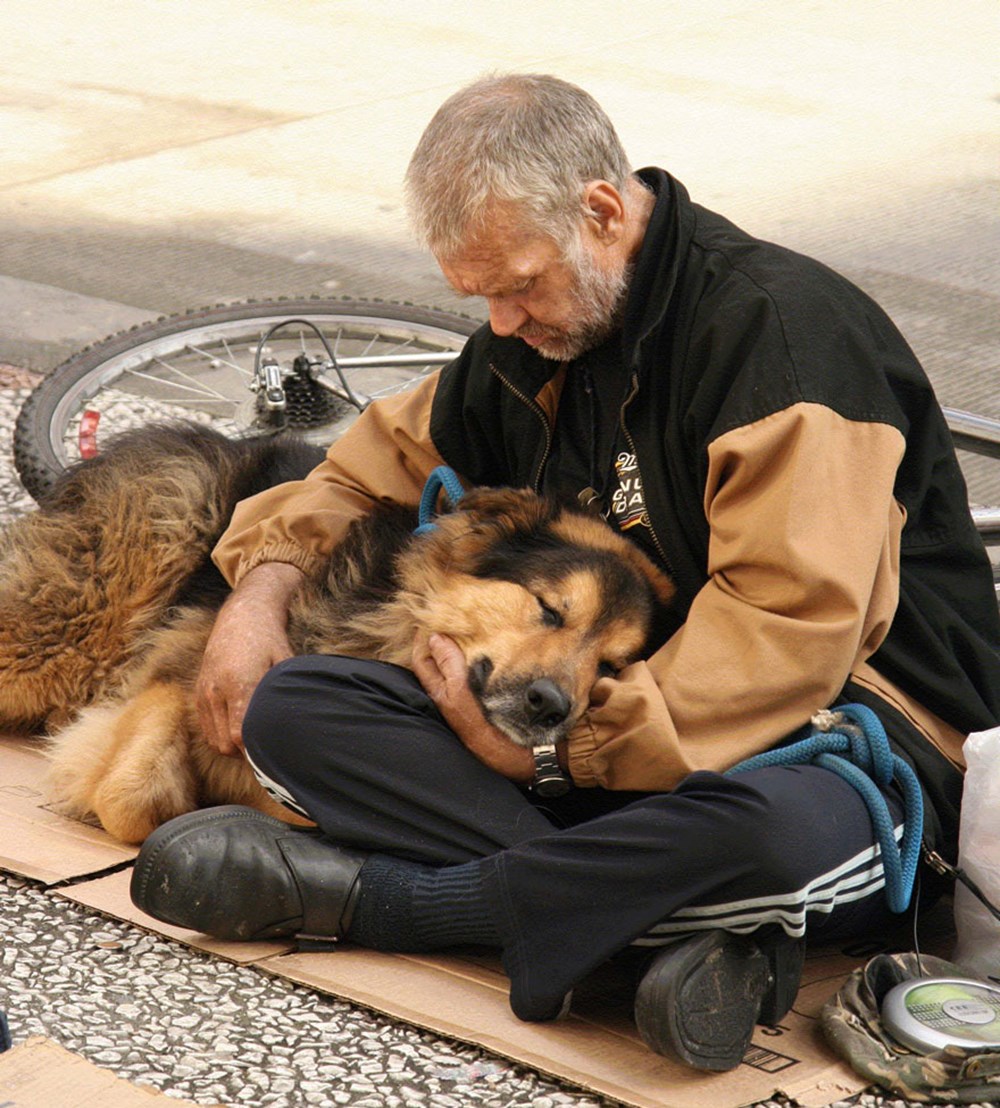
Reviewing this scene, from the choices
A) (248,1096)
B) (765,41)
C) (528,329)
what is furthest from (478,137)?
(765,41)

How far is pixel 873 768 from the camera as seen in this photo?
2.90m

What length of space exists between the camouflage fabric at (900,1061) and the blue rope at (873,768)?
0.72 ft

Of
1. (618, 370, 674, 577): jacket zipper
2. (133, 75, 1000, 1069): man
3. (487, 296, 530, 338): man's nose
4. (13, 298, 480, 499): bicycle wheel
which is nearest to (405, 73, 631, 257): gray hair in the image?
(133, 75, 1000, 1069): man

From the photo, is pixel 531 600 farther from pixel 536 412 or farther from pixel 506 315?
pixel 506 315

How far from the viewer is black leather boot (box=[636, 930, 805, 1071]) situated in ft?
8.38

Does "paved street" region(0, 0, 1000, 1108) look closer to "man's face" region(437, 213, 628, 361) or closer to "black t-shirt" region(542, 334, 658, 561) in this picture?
"black t-shirt" region(542, 334, 658, 561)

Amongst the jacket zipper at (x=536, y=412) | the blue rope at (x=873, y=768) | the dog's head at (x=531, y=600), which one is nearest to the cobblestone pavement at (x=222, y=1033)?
the blue rope at (x=873, y=768)

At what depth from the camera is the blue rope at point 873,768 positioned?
2842mm

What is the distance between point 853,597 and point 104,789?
1.73m

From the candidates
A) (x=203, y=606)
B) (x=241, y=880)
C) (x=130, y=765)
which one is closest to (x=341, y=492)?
(x=203, y=606)

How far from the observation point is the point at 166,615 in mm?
4105

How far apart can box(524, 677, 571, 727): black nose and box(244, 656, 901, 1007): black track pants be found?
0.50 feet

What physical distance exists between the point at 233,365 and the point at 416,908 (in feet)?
10.0

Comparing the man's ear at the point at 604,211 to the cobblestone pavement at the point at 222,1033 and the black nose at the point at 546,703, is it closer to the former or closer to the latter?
the black nose at the point at 546,703
